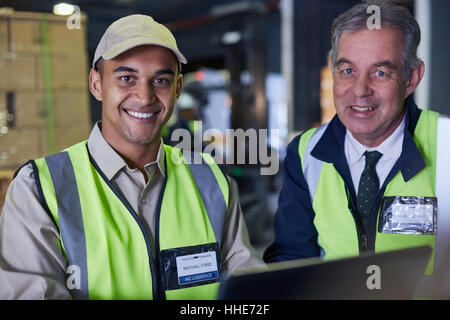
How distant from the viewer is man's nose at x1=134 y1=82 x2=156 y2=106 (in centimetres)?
125

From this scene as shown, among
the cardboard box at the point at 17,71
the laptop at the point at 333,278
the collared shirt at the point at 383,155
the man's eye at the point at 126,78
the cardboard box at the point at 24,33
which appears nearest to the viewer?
the laptop at the point at 333,278

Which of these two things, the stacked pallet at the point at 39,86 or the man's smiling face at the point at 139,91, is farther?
the stacked pallet at the point at 39,86

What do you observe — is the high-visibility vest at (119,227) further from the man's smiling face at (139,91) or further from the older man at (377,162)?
the older man at (377,162)

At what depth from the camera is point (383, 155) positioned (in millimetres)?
1529

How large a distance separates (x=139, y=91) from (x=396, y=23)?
84 cm

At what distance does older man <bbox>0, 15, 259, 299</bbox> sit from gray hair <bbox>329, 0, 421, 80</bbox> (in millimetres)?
581

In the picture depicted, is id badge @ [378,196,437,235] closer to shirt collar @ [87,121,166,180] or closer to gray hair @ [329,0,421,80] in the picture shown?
gray hair @ [329,0,421,80]

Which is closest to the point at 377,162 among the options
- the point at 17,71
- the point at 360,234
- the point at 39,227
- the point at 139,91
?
the point at 360,234

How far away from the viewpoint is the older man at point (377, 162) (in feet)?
4.69

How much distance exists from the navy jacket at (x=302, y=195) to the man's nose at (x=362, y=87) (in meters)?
0.20

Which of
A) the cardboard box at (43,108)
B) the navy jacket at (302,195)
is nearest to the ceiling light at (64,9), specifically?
the cardboard box at (43,108)

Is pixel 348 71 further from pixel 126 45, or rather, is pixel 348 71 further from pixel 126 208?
pixel 126 208

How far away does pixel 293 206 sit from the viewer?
1598 mm

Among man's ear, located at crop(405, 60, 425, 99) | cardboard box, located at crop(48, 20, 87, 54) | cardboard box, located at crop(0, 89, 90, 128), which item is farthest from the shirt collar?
man's ear, located at crop(405, 60, 425, 99)
